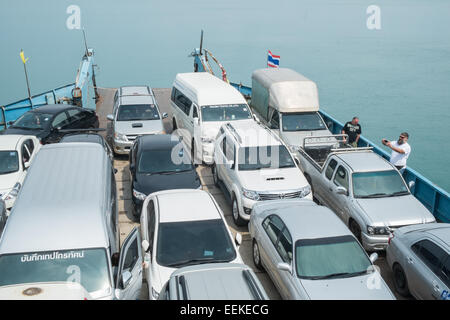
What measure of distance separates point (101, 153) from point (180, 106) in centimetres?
667

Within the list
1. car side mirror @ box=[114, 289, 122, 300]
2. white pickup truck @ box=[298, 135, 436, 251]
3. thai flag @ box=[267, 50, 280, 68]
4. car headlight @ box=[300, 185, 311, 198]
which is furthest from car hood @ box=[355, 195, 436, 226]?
thai flag @ box=[267, 50, 280, 68]

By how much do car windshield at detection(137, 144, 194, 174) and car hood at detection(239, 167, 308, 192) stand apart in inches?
61.8

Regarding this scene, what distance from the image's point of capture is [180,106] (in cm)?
1623

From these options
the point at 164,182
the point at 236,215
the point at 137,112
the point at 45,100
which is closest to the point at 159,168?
the point at 164,182

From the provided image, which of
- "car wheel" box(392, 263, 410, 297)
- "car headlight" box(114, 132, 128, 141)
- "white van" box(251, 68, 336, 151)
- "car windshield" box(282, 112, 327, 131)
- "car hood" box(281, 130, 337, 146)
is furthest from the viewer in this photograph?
"car headlight" box(114, 132, 128, 141)

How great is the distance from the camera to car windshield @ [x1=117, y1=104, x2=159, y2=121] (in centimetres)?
1541

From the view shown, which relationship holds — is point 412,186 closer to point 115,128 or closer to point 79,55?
point 115,128

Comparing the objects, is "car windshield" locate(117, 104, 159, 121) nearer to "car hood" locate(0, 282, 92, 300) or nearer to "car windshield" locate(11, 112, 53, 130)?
"car windshield" locate(11, 112, 53, 130)

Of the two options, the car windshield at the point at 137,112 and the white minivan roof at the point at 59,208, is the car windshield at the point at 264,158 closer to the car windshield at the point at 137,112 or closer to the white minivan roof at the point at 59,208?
the white minivan roof at the point at 59,208

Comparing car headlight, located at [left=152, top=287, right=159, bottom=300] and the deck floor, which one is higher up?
car headlight, located at [left=152, top=287, right=159, bottom=300]

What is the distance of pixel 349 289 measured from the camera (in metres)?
6.90

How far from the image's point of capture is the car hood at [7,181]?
35.1 ft

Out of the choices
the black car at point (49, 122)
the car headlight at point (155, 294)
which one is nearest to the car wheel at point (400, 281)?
the car headlight at point (155, 294)
